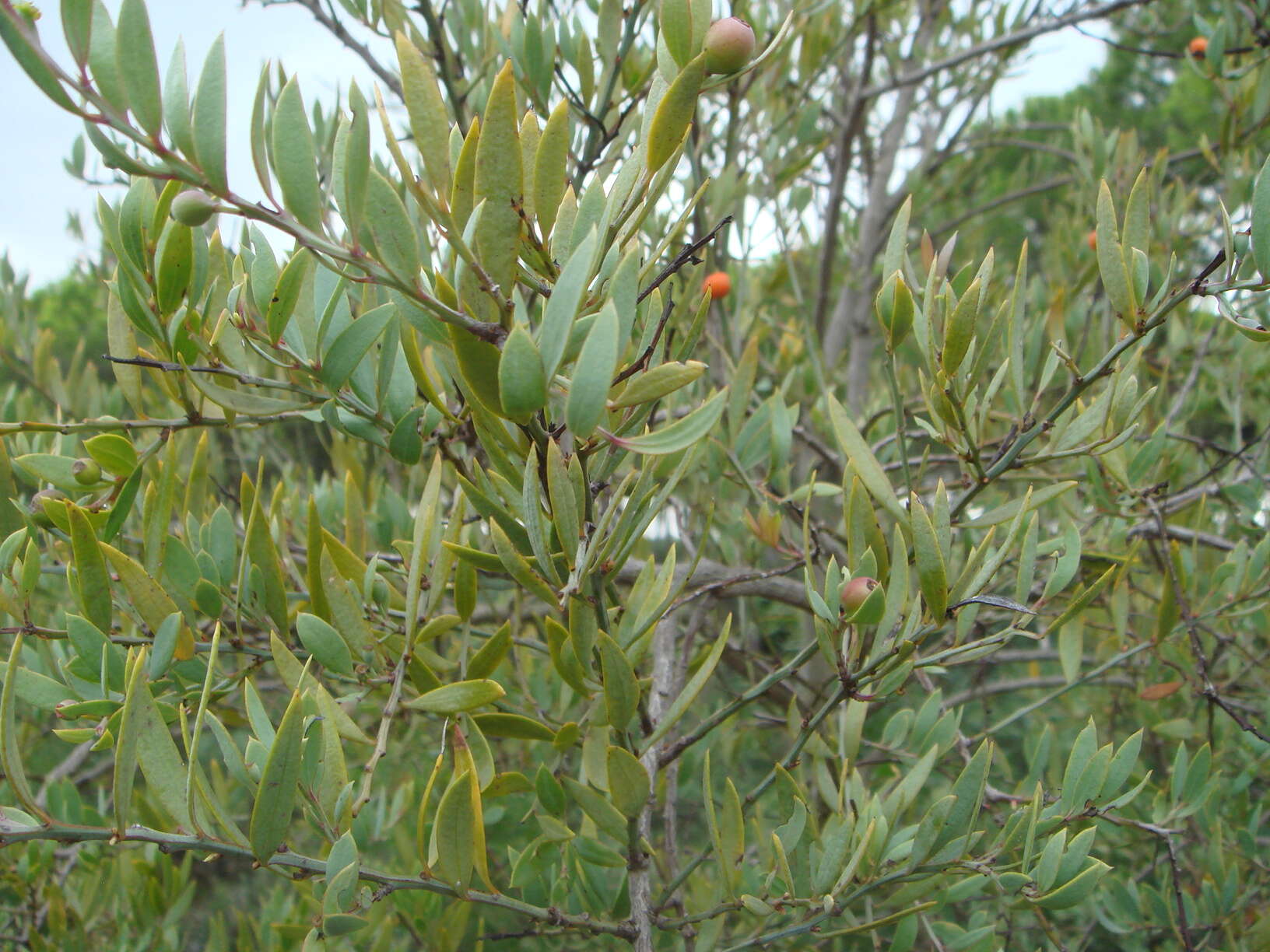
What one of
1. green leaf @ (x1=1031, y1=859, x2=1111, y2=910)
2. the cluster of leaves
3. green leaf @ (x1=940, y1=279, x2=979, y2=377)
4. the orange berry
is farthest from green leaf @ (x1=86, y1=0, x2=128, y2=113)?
the orange berry

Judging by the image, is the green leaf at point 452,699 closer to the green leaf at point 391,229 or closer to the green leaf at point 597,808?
the green leaf at point 597,808

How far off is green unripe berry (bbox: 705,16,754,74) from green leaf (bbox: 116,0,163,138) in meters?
0.22

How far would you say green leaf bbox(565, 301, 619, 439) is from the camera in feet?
1.19

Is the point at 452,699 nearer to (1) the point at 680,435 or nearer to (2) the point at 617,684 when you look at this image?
(2) the point at 617,684

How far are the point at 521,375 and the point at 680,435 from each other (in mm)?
76

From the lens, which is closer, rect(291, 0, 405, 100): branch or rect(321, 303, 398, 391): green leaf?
rect(321, 303, 398, 391): green leaf

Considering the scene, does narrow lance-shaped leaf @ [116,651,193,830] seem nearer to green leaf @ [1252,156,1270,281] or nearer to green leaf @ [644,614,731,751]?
green leaf @ [644,614,731,751]

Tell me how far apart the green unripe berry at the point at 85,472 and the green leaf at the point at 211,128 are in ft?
1.06

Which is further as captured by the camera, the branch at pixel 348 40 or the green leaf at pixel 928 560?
the branch at pixel 348 40

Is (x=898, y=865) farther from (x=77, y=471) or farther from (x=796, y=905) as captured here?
(x=77, y=471)

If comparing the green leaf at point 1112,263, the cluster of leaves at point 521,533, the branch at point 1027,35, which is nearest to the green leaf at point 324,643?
the cluster of leaves at point 521,533

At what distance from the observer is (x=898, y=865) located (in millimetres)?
648

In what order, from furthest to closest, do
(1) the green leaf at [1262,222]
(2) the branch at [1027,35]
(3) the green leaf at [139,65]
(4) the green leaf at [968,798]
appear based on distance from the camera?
1. (2) the branch at [1027,35]
2. (4) the green leaf at [968,798]
3. (1) the green leaf at [1262,222]
4. (3) the green leaf at [139,65]

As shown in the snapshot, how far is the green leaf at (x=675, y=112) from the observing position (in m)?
0.39
